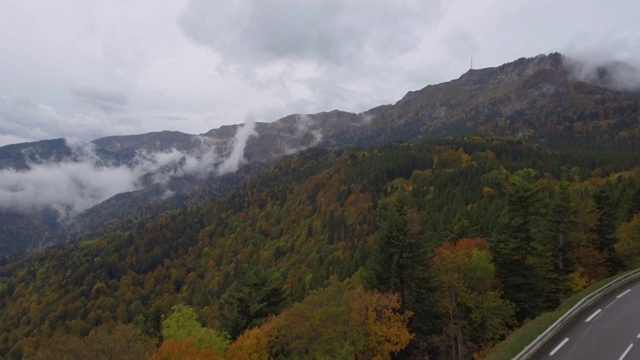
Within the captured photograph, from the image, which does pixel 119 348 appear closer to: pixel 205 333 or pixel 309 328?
pixel 205 333

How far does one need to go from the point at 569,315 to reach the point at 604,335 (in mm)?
2737

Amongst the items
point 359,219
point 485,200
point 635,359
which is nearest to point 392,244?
point 635,359

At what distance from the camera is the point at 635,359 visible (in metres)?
21.7

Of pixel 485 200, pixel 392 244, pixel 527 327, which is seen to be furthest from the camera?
pixel 485 200

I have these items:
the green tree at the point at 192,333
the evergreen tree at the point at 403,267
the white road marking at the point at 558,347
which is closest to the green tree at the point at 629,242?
the evergreen tree at the point at 403,267

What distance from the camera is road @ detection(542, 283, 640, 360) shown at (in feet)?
74.0

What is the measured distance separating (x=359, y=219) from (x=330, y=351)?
132 meters

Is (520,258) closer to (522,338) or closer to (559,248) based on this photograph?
(559,248)

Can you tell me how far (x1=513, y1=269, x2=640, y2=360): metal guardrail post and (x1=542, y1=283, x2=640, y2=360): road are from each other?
41 centimetres

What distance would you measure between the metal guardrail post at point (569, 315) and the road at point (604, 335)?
1.35 feet

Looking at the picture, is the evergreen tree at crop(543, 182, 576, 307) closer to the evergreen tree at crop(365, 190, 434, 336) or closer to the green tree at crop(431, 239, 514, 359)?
the green tree at crop(431, 239, 514, 359)

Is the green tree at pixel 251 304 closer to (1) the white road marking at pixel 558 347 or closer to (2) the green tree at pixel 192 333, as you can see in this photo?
(2) the green tree at pixel 192 333

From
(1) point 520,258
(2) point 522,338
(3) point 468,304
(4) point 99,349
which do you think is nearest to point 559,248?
(1) point 520,258

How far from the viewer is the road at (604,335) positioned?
74.0 ft
